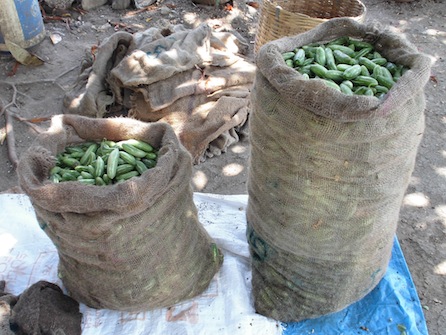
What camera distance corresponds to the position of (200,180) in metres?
3.37

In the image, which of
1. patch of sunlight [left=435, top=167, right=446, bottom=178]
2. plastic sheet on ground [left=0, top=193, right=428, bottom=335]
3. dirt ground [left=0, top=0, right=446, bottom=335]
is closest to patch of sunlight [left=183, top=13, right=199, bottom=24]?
dirt ground [left=0, top=0, right=446, bottom=335]

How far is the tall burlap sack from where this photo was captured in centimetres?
170

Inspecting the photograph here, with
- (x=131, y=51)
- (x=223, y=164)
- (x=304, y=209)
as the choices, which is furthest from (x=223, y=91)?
(x=304, y=209)

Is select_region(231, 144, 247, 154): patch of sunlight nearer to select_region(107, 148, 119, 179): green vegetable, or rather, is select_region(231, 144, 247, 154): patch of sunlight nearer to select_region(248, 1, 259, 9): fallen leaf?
select_region(107, 148, 119, 179): green vegetable

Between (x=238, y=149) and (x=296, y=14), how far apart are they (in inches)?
52.5

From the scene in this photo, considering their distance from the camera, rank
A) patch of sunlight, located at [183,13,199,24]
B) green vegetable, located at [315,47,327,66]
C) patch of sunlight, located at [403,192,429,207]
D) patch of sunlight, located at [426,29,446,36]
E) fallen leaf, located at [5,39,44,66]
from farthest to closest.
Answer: patch of sunlight, located at [183,13,199,24], patch of sunlight, located at [426,29,446,36], fallen leaf, located at [5,39,44,66], patch of sunlight, located at [403,192,429,207], green vegetable, located at [315,47,327,66]

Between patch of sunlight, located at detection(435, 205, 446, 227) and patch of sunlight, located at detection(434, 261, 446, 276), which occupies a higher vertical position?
patch of sunlight, located at detection(434, 261, 446, 276)

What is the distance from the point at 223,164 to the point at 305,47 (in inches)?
67.1

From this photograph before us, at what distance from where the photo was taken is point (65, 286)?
2236 mm

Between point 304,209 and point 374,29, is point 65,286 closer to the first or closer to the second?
point 304,209

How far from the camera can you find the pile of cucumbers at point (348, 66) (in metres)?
1.70

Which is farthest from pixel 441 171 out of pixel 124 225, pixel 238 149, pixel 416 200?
pixel 124 225

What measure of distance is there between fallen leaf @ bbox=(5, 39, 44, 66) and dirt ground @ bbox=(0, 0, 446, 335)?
0.07 metres

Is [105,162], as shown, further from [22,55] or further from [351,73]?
[22,55]
